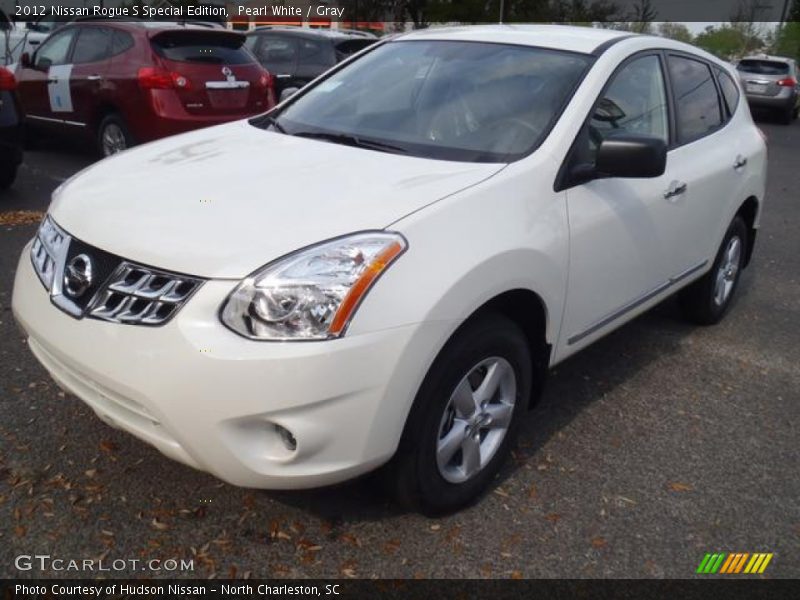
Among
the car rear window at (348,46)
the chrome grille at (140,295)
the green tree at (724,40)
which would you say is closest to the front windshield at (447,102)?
the chrome grille at (140,295)

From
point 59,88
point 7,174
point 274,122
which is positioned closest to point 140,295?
point 274,122

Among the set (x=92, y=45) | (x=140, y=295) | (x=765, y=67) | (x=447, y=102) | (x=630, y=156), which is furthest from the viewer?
(x=765, y=67)

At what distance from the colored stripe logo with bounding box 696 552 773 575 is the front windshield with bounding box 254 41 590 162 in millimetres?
1588

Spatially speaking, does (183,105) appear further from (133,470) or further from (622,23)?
(622,23)

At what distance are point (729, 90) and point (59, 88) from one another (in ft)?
23.0

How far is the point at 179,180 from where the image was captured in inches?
112

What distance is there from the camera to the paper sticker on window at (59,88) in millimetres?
8703

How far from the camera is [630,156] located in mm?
3041

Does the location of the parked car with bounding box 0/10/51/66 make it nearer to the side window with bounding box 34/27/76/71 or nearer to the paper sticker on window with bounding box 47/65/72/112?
the side window with bounding box 34/27/76/71

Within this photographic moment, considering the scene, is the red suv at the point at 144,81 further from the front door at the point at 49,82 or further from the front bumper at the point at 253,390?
the front bumper at the point at 253,390

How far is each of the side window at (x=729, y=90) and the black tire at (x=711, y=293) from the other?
0.66 metres
